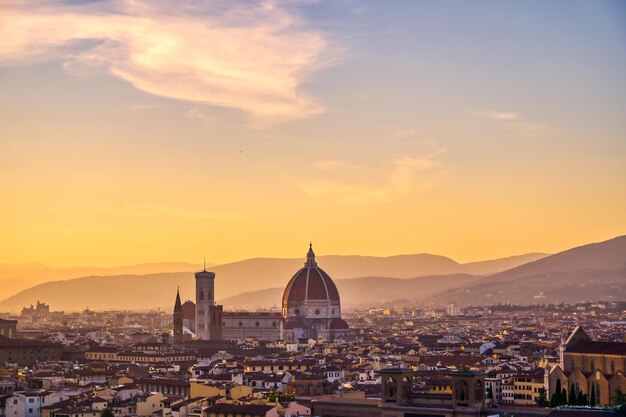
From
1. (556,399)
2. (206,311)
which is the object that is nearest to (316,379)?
(556,399)

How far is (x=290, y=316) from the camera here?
16112 centimetres

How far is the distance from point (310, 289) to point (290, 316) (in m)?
4.13

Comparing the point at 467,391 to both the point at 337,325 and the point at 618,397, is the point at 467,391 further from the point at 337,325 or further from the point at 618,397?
the point at 337,325

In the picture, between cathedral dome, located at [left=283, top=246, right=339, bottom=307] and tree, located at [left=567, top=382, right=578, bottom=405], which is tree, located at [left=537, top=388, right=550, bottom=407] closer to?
tree, located at [left=567, top=382, right=578, bottom=405]

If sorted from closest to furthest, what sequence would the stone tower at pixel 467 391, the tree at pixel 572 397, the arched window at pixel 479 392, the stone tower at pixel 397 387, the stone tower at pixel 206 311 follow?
the stone tower at pixel 467 391
the arched window at pixel 479 392
the stone tower at pixel 397 387
the tree at pixel 572 397
the stone tower at pixel 206 311

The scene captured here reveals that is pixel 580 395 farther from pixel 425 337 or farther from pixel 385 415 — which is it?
pixel 425 337

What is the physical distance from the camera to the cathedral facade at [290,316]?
157 metres

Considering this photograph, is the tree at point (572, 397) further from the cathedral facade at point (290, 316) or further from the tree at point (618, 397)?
the cathedral facade at point (290, 316)

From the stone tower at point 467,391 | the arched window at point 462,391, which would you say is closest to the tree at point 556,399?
the stone tower at point 467,391

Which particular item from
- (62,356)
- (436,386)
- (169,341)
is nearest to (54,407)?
(436,386)

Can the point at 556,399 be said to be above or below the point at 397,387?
below

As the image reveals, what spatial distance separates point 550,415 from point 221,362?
155ft

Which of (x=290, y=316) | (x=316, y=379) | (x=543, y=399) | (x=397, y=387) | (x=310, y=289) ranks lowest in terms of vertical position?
(x=543, y=399)

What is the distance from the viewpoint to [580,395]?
71125 millimetres
